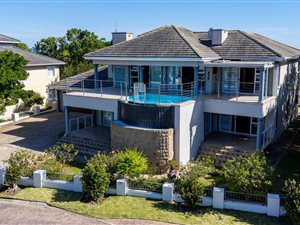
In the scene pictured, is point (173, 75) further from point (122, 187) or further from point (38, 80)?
point (38, 80)

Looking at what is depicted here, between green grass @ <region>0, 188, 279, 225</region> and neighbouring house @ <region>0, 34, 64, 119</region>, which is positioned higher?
neighbouring house @ <region>0, 34, 64, 119</region>

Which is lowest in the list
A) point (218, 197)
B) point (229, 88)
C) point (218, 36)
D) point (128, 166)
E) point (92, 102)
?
point (218, 197)

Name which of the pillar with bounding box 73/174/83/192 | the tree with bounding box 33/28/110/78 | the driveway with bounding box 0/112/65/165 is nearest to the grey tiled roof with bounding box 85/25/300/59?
the driveway with bounding box 0/112/65/165

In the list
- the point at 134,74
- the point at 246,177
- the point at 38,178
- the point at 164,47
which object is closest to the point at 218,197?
the point at 246,177

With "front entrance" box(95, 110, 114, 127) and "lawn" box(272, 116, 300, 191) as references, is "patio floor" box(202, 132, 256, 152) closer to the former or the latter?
"lawn" box(272, 116, 300, 191)

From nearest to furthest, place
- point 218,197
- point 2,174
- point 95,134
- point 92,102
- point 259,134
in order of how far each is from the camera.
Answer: point 218,197 → point 2,174 → point 259,134 → point 92,102 → point 95,134

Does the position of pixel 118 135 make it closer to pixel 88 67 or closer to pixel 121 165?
pixel 121 165

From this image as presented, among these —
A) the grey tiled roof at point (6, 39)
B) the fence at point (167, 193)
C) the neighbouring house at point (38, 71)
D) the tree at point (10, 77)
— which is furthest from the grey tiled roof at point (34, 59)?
the fence at point (167, 193)
